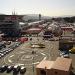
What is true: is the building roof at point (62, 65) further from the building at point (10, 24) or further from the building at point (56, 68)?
the building at point (10, 24)

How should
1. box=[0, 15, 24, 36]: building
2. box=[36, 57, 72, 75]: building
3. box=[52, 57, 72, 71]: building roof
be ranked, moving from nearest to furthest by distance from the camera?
box=[36, 57, 72, 75]: building, box=[52, 57, 72, 71]: building roof, box=[0, 15, 24, 36]: building

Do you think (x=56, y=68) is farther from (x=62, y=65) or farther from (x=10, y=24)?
(x=10, y=24)

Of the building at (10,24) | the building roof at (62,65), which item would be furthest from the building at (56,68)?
the building at (10,24)

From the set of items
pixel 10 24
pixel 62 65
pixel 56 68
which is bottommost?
pixel 56 68

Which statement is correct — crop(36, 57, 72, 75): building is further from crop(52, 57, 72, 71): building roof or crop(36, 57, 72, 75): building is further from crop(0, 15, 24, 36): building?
crop(0, 15, 24, 36): building

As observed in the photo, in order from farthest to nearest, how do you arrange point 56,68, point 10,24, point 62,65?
point 10,24, point 62,65, point 56,68

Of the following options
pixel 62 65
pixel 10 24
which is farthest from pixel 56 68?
pixel 10 24

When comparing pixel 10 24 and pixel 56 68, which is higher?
pixel 10 24

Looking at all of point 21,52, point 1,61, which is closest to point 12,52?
point 21,52

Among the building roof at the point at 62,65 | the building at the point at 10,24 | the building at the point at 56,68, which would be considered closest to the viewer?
the building at the point at 56,68

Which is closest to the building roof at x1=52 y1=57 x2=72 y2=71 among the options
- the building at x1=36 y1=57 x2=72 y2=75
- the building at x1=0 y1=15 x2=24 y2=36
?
the building at x1=36 y1=57 x2=72 y2=75

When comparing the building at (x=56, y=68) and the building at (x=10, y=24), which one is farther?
the building at (x=10, y=24)
